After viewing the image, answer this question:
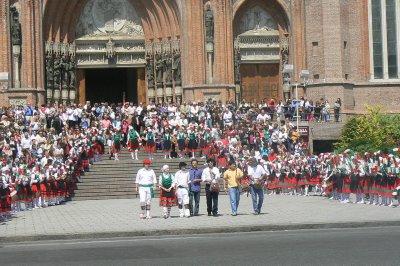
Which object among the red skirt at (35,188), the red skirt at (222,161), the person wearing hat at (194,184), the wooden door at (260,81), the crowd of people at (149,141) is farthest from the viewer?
the wooden door at (260,81)

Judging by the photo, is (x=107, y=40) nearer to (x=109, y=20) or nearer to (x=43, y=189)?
(x=109, y=20)

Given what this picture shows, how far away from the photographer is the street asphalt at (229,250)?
16688 mm

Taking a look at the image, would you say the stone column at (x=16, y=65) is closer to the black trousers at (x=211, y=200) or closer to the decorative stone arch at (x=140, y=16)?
the decorative stone arch at (x=140, y=16)

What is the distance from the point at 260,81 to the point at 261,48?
5.74 ft

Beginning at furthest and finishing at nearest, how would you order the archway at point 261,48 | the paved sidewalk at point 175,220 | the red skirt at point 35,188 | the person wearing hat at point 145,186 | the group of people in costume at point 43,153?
the archway at point 261,48
the red skirt at point 35,188
the group of people in costume at point 43,153
the person wearing hat at point 145,186
the paved sidewalk at point 175,220

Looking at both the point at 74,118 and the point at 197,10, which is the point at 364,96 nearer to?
the point at 197,10

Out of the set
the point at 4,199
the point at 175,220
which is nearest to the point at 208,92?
the point at 4,199

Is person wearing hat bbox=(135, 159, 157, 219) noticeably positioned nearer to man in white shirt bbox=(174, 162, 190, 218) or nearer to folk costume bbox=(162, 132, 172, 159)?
man in white shirt bbox=(174, 162, 190, 218)

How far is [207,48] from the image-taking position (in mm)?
46281

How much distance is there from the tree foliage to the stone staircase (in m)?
7.13

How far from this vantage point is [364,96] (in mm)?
47469

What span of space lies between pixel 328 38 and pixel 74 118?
43.8 ft

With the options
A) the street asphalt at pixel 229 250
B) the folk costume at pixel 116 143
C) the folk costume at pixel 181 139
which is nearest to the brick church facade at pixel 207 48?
the folk costume at pixel 116 143

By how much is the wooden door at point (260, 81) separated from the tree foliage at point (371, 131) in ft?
21.1
